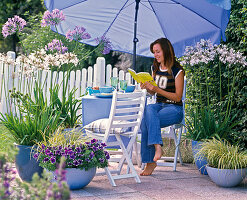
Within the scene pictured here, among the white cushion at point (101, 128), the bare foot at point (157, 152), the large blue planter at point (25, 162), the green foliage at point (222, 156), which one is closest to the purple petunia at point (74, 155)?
the large blue planter at point (25, 162)

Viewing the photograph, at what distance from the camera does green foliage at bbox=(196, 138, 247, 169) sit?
4102 millimetres

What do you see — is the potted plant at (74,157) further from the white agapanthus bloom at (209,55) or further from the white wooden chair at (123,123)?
the white agapanthus bloom at (209,55)

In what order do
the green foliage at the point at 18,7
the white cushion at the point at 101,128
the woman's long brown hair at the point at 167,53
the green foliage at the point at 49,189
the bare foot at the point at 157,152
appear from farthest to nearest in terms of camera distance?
the green foliage at the point at 18,7 → the woman's long brown hair at the point at 167,53 → the bare foot at the point at 157,152 → the white cushion at the point at 101,128 → the green foliage at the point at 49,189

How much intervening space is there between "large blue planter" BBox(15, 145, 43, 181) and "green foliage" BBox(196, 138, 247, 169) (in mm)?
1716

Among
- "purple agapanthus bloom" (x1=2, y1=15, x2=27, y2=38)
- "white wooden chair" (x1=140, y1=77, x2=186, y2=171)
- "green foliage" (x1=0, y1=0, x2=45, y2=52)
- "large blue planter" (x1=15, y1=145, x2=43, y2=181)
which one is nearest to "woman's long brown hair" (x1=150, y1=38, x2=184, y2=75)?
"white wooden chair" (x1=140, y1=77, x2=186, y2=171)

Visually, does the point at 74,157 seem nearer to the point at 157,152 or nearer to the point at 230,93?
the point at 157,152

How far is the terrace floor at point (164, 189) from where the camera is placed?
3.74 meters

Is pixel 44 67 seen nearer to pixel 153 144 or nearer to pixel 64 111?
pixel 64 111

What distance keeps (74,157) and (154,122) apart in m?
1.17

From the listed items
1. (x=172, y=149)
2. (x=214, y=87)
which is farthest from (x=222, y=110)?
(x=172, y=149)

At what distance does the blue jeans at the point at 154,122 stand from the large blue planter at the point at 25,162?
125 centimetres

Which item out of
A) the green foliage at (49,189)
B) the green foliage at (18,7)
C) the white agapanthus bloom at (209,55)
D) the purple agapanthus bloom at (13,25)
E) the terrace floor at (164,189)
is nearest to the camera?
the green foliage at (49,189)

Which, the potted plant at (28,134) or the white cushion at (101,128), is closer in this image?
the potted plant at (28,134)

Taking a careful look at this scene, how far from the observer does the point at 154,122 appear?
4586mm
